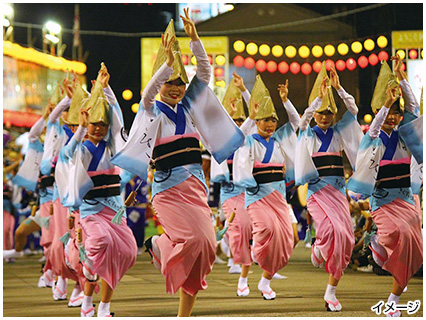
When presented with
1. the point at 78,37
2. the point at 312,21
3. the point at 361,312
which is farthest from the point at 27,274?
the point at 78,37

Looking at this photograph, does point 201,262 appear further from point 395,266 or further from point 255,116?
point 255,116

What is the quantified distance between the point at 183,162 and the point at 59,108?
2.41 meters

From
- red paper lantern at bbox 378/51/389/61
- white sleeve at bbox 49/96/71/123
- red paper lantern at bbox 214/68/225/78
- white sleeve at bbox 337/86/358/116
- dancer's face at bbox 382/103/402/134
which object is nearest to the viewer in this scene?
dancer's face at bbox 382/103/402/134

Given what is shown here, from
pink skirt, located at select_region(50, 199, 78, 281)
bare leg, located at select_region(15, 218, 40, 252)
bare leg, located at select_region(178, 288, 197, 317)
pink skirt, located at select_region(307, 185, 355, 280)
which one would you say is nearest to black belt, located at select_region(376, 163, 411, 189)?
pink skirt, located at select_region(307, 185, 355, 280)

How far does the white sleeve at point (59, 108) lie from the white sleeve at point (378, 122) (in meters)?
2.56

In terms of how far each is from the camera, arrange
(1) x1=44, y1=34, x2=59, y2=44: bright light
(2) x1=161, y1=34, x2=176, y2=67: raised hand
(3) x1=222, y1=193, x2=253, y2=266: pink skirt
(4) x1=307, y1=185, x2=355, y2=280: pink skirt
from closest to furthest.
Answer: (2) x1=161, y1=34, x2=176, y2=67: raised hand, (4) x1=307, y1=185, x2=355, y2=280: pink skirt, (3) x1=222, y1=193, x2=253, y2=266: pink skirt, (1) x1=44, y1=34, x2=59, y2=44: bright light

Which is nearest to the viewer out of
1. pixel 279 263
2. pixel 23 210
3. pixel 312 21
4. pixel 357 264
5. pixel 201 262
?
pixel 201 262

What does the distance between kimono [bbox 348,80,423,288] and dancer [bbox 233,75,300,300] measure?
1.08 meters

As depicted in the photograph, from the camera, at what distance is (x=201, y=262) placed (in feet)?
13.8

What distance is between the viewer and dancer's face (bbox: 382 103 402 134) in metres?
5.26

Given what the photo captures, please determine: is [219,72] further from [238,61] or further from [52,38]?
[52,38]

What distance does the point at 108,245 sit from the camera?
5.04m

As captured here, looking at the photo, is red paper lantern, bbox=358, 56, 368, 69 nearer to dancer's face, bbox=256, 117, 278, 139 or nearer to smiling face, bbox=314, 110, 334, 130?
dancer's face, bbox=256, 117, 278, 139

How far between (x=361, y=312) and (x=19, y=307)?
2.56m
